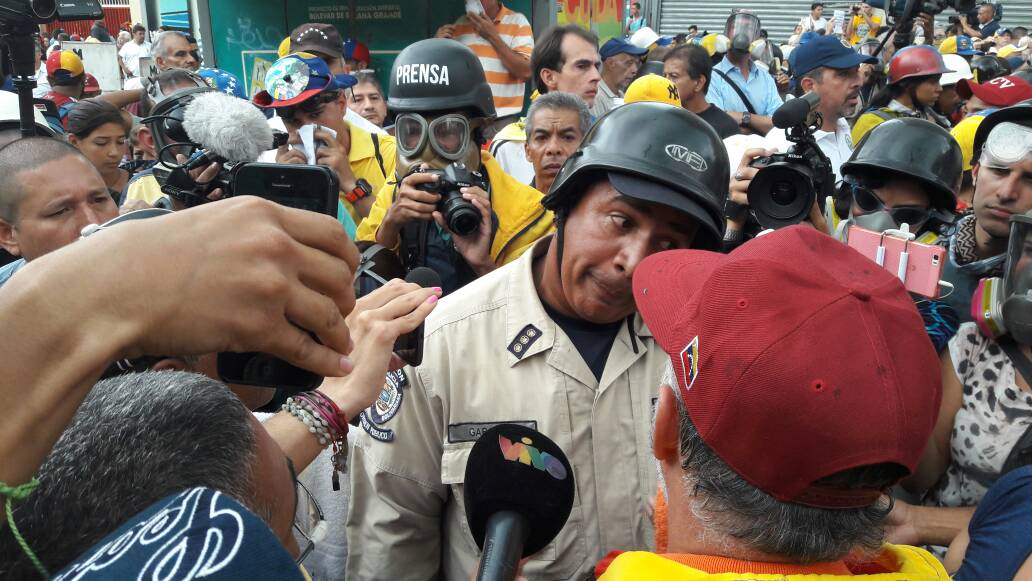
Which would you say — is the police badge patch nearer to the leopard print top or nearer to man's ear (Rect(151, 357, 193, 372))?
man's ear (Rect(151, 357, 193, 372))

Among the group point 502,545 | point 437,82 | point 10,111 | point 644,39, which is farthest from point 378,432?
point 644,39

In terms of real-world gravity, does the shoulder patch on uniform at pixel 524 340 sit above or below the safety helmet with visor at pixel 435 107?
below

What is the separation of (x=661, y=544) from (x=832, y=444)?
478 mm

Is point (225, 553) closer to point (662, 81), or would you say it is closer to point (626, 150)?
point (626, 150)

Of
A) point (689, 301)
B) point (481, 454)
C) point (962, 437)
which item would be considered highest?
point (689, 301)

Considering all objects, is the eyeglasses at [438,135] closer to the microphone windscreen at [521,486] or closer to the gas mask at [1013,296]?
the gas mask at [1013,296]

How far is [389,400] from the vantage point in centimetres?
222

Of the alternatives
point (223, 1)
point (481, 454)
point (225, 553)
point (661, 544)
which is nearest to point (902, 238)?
point (661, 544)

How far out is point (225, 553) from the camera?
77cm

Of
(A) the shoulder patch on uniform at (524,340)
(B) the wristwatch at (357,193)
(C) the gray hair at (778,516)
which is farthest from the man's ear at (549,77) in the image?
(C) the gray hair at (778,516)

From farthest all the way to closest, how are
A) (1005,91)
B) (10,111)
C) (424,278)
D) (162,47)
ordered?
(162,47), (1005,91), (10,111), (424,278)

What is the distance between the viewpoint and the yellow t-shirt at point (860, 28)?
15.6 m

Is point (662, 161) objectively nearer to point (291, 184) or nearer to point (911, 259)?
point (911, 259)

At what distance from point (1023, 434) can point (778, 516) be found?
1375 millimetres
